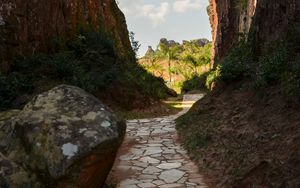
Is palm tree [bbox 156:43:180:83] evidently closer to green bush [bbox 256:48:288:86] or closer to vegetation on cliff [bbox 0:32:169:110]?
vegetation on cliff [bbox 0:32:169:110]

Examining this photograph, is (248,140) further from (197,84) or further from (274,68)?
(197,84)

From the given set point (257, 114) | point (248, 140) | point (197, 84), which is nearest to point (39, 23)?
point (257, 114)

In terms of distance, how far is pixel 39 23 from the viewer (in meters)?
15.9

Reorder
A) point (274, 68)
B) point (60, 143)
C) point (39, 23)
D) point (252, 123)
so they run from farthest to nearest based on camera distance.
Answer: point (39, 23) < point (274, 68) < point (252, 123) < point (60, 143)

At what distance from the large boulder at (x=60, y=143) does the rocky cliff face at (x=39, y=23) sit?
7953 millimetres

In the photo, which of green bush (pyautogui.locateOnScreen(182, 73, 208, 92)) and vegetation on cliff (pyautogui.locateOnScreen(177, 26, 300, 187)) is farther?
green bush (pyautogui.locateOnScreen(182, 73, 208, 92))

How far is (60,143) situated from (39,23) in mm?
11460

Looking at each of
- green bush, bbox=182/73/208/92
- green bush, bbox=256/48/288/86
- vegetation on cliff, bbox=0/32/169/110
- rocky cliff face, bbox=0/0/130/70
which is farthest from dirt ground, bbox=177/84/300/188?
green bush, bbox=182/73/208/92

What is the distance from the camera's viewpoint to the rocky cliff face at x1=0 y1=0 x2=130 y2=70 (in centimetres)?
1388

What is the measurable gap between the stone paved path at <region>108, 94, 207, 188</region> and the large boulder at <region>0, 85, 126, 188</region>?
4.94 feet

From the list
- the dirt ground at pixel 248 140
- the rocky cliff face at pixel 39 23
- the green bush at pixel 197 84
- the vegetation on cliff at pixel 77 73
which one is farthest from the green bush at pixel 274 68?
the green bush at pixel 197 84

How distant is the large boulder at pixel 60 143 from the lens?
535cm

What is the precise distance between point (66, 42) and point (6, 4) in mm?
3882

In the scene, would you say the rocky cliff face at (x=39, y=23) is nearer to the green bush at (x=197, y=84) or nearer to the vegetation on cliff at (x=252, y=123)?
the vegetation on cliff at (x=252, y=123)
